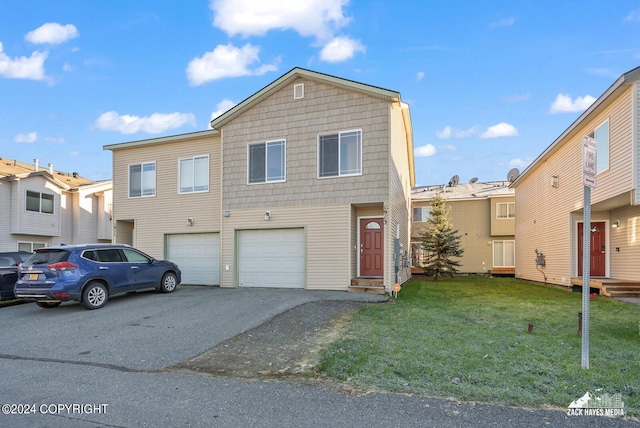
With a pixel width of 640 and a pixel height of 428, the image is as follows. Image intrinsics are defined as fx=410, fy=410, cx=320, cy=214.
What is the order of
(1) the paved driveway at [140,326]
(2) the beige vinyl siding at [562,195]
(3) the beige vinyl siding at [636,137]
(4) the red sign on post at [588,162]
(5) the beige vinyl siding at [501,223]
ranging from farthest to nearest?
(5) the beige vinyl siding at [501,223], (2) the beige vinyl siding at [562,195], (3) the beige vinyl siding at [636,137], (1) the paved driveway at [140,326], (4) the red sign on post at [588,162]

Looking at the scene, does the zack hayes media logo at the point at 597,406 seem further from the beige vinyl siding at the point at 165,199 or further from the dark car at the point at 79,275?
the beige vinyl siding at the point at 165,199

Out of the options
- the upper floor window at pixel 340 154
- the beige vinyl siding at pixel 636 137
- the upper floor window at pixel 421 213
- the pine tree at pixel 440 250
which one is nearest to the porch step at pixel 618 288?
the beige vinyl siding at pixel 636 137

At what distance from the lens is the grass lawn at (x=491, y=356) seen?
4.52 m

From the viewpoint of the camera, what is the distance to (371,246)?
13.5 metres

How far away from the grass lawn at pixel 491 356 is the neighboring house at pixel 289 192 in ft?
13.4

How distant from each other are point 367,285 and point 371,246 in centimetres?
152

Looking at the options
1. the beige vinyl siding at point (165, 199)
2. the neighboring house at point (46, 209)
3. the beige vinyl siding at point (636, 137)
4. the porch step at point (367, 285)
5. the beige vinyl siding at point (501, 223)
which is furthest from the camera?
the beige vinyl siding at point (501, 223)

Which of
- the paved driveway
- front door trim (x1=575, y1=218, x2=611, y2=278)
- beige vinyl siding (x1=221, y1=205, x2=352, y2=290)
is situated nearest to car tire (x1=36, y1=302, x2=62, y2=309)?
the paved driveway

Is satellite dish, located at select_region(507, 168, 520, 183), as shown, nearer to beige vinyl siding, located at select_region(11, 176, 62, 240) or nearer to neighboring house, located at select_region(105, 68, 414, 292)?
neighboring house, located at select_region(105, 68, 414, 292)

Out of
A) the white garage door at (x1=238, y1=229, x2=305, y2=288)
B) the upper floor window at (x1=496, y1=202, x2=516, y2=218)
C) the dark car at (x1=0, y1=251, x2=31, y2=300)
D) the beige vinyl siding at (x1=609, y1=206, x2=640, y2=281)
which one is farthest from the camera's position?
the upper floor window at (x1=496, y1=202, x2=516, y2=218)

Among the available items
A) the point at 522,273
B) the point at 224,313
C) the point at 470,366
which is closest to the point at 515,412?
the point at 470,366

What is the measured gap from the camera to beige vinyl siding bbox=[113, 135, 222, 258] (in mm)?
15273

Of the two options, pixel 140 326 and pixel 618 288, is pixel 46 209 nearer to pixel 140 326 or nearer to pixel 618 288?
pixel 140 326

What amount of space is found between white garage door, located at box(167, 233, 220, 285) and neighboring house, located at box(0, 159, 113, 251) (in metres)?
11.8
